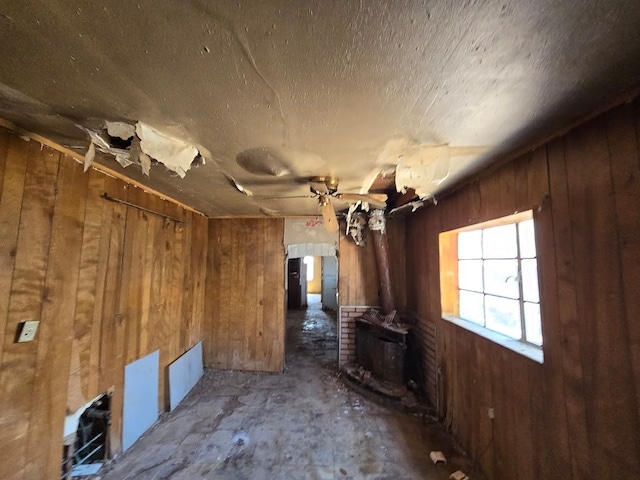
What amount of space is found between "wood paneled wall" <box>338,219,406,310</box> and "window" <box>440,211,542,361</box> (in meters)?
1.10

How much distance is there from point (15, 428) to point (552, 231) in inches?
116

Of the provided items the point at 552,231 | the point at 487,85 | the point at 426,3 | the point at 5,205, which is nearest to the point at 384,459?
the point at 552,231

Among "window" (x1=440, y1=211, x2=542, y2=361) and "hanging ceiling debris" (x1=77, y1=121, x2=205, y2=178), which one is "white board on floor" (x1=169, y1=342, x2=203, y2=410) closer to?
"hanging ceiling debris" (x1=77, y1=121, x2=205, y2=178)

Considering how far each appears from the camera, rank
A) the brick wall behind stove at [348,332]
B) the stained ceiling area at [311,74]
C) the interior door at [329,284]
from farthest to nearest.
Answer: the interior door at [329,284] → the brick wall behind stove at [348,332] → the stained ceiling area at [311,74]

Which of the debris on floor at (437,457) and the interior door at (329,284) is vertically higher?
the interior door at (329,284)

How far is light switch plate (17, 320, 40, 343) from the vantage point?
139 cm

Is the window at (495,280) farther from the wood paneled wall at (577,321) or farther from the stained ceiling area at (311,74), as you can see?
the stained ceiling area at (311,74)

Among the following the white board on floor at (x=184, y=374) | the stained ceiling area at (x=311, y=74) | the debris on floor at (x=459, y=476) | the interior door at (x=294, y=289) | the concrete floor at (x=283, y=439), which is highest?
the stained ceiling area at (x=311, y=74)

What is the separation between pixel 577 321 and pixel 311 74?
1579mm

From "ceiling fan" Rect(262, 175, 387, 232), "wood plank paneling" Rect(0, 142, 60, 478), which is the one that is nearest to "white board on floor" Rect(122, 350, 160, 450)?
"wood plank paneling" Rect(0, 142, 60, 478)

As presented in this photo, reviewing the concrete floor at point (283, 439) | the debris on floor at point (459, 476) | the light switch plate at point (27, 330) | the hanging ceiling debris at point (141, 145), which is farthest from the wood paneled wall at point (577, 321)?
the light switch plate at point (27, 330)

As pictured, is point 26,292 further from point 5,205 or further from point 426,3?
point 426,3

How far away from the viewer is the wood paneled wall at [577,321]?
3.41 feet

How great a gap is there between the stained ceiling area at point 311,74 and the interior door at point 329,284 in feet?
22.4
